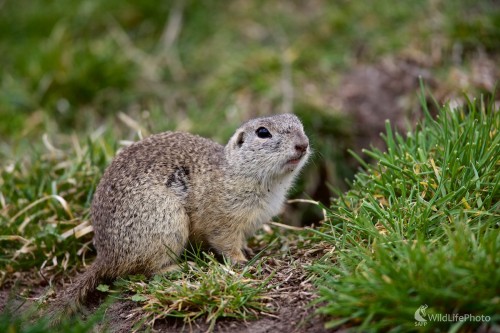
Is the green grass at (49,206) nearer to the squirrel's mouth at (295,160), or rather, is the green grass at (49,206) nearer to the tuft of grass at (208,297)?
the tuft of grass at (208,297)

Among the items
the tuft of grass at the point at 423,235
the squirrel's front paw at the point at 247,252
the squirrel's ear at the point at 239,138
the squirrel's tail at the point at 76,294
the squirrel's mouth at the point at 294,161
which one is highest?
the squirrel's ear at the point at 239,138

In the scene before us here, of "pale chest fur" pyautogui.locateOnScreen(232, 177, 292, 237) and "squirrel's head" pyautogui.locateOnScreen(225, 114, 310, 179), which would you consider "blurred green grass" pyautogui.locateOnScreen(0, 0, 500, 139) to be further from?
"pale chest fur" pyautogui.locateOnScreen(232, 177, 292, 237)

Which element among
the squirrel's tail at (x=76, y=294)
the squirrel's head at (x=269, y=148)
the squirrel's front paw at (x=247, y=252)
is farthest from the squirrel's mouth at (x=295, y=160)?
the squirrel's tail at (x=76, y=294)

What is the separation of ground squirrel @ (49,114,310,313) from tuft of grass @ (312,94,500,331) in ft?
2.46

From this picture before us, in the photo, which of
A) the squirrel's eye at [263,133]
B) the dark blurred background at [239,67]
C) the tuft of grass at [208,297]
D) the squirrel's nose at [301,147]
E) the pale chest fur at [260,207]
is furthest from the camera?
the dark blurred background at [239,67]

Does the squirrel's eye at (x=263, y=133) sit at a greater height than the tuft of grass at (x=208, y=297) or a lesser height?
greater

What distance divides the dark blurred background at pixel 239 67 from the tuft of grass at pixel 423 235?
103 inches

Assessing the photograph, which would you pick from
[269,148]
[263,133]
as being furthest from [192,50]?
[269,148]

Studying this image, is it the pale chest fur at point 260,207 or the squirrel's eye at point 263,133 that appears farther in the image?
the squirrel's eye at point 263,133

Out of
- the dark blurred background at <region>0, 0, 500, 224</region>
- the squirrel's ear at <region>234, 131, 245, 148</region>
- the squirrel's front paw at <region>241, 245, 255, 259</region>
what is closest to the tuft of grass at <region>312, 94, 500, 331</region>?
the squirrel's front paw at <region>241, 245, 255, 259</region>

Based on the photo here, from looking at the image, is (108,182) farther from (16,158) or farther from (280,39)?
(280,39)

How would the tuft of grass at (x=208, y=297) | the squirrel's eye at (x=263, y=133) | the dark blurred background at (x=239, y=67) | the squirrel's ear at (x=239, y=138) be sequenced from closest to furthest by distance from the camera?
the tuft of grass at (x=208, y=297) → the squirrel's eye at (x=263, y=133) → the squirrel's ear at (x=239, y=138) → the dark blurred background at (x=239, y=67)

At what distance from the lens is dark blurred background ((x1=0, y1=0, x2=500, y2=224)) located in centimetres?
868

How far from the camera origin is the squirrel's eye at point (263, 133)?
18.4 feet
